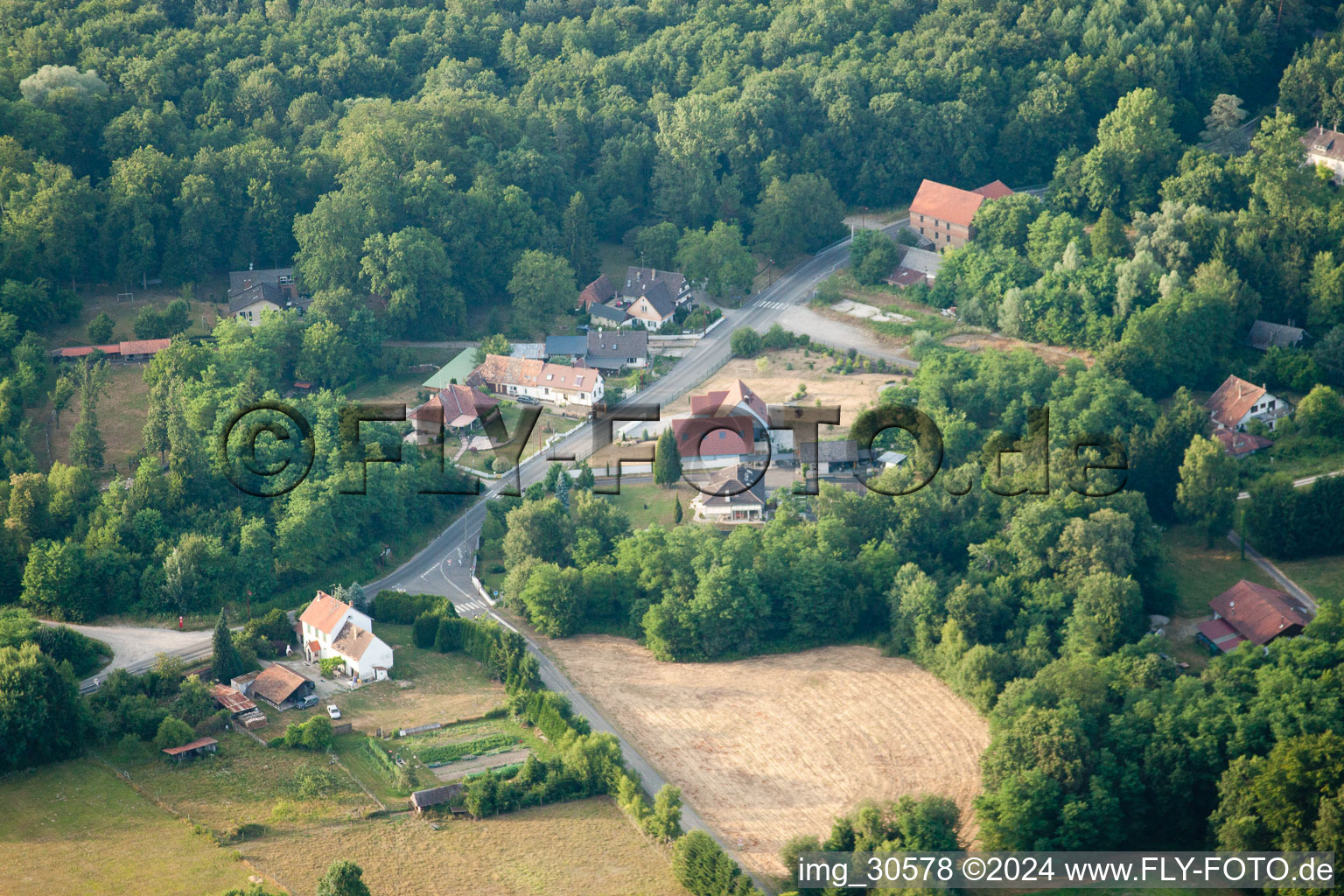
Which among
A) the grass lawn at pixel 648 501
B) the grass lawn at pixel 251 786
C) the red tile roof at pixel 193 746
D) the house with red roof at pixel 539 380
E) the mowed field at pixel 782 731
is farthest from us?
the house with red roof at pixel 539 380

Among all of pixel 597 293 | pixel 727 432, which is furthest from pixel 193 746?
pixel 597 293

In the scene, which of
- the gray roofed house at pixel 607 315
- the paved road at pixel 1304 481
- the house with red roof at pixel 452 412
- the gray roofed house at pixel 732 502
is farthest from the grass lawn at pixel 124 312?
the paved road at pixel 1304 481

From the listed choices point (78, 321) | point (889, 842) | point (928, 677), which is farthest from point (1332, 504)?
point (78, 321)

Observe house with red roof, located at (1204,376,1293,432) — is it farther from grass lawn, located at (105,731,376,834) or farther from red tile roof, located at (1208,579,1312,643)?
grass lawn, located at (105,731,376,834)

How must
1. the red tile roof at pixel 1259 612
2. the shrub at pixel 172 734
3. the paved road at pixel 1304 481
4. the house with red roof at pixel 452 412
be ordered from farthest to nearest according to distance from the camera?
the house with red roof at pixel 452 412
the paved road at pixel 1304 481
the red tile roof at pixel 1259 612
the shrub at pixel 172 734

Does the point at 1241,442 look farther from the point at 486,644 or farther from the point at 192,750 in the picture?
the point at 192,750

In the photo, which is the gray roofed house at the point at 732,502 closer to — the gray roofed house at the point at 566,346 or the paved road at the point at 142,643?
the gray roofed house at the point at 566,346

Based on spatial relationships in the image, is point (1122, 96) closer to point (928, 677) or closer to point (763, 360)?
point (763, 360)
